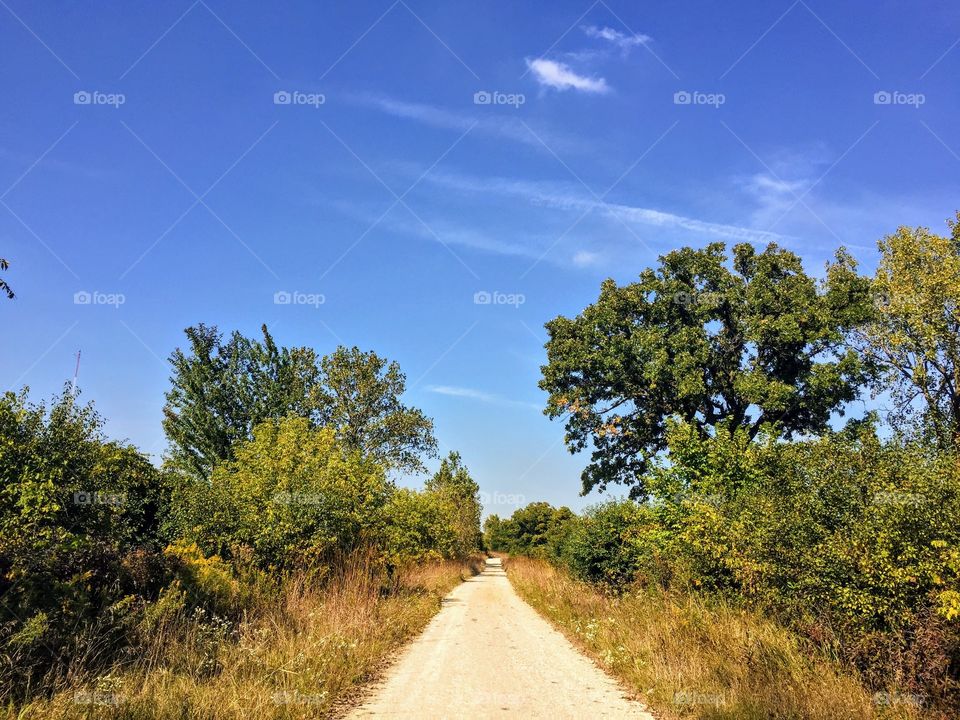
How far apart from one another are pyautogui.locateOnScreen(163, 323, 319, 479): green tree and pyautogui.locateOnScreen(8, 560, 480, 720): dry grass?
24.2 m

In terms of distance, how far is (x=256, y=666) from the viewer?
872 cm

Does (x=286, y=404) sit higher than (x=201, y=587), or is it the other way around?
(x=286, y=404)

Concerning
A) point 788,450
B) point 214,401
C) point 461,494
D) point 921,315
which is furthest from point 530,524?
point 788,450

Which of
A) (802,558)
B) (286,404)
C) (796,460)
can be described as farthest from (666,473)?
(286,404)

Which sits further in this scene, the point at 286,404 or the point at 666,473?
the point at 286,404

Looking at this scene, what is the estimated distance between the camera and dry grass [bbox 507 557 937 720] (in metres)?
6.71

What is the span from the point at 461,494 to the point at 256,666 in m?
66.0

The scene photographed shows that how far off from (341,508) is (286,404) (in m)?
23.5

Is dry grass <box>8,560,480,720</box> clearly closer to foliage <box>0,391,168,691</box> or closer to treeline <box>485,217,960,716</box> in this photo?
foliage <box>0,391,168,691</box>

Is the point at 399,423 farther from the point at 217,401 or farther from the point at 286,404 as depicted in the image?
the point at 217,401

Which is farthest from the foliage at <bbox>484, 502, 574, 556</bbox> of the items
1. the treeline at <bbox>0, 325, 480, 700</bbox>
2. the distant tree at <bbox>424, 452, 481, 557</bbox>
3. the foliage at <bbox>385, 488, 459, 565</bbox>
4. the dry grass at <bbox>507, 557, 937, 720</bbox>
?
the dry grass at <bbox>507, 557, 937, 720</bbox>

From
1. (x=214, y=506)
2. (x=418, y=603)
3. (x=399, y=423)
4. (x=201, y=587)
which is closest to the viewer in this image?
(x=201, y=587)

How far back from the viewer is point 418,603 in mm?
19781

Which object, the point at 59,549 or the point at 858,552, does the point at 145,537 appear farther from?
the point at 858,552
